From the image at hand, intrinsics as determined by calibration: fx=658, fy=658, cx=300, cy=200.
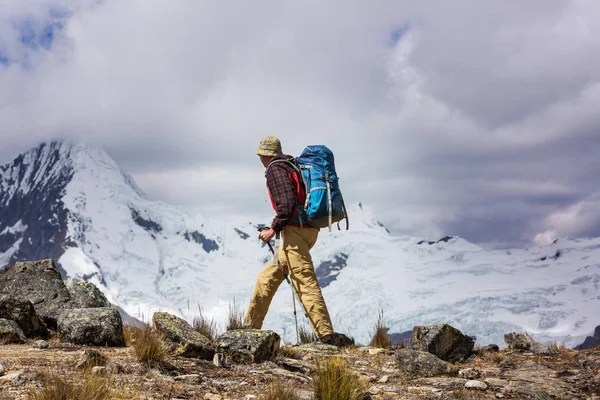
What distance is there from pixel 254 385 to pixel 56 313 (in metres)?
5.29

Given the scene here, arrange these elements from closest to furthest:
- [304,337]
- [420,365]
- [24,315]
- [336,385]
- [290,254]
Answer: [336,385] → [420,365] → [290,254] → [24,315] → [304,337]

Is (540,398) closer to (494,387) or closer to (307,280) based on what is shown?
(494,387)

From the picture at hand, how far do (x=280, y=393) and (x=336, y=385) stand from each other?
589mm

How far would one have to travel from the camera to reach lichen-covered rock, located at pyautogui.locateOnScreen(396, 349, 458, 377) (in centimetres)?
752

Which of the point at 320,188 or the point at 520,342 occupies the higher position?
the point at 320,188

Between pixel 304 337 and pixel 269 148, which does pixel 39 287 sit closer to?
pixel 304 337

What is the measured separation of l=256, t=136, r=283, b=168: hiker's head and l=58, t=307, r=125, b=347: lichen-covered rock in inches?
117

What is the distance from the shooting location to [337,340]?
966 centimetres

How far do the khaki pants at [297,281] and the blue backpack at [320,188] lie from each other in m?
0.32

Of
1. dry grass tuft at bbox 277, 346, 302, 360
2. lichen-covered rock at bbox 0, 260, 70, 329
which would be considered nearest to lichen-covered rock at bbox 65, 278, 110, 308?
lichen-covered rock at bbox 0, 260, 70, 329

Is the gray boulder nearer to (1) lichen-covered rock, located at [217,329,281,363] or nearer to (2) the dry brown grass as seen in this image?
(1) lichen-covered rock, located at [217,329,281,363]

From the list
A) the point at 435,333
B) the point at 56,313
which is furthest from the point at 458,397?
the point at 56,313

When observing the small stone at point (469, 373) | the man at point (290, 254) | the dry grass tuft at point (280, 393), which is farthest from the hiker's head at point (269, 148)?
the dry grass tuft at point (280, 393)

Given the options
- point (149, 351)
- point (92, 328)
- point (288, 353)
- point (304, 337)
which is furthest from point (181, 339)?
point (304, 337)
